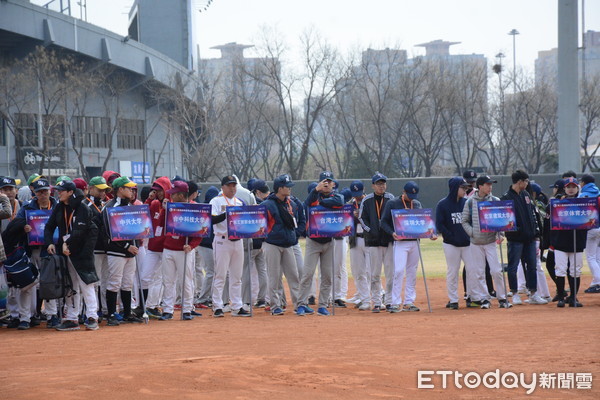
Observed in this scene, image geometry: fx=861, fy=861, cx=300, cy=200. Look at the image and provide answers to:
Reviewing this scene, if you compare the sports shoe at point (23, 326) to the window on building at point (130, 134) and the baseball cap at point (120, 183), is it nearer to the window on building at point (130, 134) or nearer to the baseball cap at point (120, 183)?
the baseball cap at point (120, 183)

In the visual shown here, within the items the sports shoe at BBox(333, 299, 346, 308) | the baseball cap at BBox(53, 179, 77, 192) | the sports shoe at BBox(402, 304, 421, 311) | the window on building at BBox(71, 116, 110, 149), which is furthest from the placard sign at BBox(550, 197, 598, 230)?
the window on building at BBox(71, 116, 110, 149)

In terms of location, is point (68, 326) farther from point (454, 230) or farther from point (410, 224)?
point (454, 230)

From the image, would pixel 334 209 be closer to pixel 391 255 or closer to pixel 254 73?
pixel 391 255

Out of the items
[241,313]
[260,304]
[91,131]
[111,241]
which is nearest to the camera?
[111,241]

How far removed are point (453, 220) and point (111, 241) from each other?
18.7ft

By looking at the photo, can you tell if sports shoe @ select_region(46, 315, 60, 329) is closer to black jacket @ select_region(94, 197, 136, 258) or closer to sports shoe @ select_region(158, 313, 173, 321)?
black jacket @ select_region(94, 197, 136, 258)

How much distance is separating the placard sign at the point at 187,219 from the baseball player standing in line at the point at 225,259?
1.45 feet

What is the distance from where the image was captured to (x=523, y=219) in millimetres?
14648

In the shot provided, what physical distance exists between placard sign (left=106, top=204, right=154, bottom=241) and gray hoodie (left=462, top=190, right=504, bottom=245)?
5281 millimetres

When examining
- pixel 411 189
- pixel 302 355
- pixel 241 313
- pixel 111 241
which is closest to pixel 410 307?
pixel 411 189

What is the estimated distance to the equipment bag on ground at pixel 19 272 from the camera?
13055mm

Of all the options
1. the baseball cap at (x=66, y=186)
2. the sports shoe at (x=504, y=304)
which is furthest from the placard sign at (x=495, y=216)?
the baseball cap at (x=66, y=186)

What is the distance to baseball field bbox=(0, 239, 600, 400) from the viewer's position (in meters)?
7.82

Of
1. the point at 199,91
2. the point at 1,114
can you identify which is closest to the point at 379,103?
the point at 199,91
